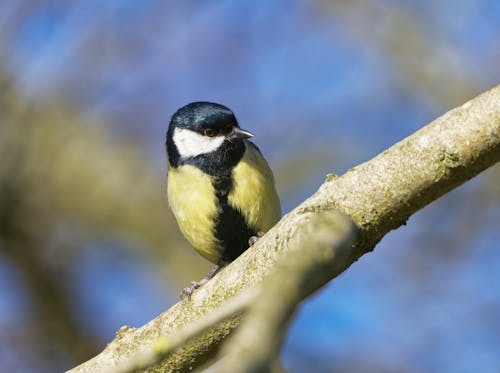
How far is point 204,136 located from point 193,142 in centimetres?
7

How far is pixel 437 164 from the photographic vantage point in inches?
92.5

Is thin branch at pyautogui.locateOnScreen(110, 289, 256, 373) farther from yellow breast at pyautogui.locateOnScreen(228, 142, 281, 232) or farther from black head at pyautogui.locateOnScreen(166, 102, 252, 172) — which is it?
black head at pyautogui.locateOnScreen(166, 102, 252, 172)

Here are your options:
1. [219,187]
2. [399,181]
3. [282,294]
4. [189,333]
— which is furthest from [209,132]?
[282,294]

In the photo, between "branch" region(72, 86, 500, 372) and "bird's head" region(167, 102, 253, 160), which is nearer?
"branch" region(72, 86, 500, 372)

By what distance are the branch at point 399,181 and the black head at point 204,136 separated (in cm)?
144

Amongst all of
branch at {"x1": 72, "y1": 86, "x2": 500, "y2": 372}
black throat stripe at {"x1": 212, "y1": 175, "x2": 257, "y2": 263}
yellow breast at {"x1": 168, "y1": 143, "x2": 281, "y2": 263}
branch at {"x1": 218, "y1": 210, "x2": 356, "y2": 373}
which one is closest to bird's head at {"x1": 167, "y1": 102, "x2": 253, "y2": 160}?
yellow breast at {"x1": 168, "y1": 143, "x2": 281, "y2": 263}

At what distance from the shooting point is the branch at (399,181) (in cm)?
228

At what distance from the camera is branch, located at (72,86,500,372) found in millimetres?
2277

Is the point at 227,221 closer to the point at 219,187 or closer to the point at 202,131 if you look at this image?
the point at 219,187

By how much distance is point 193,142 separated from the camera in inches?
171

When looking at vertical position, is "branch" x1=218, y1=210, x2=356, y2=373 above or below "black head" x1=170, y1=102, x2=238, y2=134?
below

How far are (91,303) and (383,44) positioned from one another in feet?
11.8

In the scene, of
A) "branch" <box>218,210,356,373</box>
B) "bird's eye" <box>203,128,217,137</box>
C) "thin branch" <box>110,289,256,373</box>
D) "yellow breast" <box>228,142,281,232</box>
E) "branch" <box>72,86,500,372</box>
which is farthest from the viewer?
"bird's eye" <box>203,128,217,137</box>

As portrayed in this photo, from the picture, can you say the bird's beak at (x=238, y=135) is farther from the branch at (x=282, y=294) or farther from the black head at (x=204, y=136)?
the branch at (x=282, y=294)
